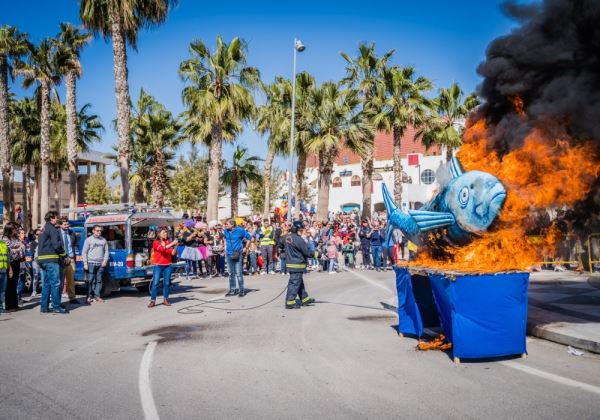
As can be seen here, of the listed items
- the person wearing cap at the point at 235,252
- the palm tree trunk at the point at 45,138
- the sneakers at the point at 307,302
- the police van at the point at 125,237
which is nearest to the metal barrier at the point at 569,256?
the sneakers at the point at 307,302

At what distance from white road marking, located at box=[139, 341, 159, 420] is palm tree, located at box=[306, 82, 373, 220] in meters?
17.9

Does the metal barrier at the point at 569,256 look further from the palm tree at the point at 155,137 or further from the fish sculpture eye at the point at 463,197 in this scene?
the palm tree at the point at 155,137

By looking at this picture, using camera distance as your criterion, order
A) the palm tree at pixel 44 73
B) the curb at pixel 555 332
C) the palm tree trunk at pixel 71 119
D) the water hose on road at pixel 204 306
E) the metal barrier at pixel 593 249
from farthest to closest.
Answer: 1. the palm tree at pixel 44 73
2. the palm tree trunk at pixel 71 119
3. the metal barrier at pixel 593 249
4. the water hose on road at pixel 204 306
5. the curb at pixel 555 332

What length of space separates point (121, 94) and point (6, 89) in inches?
330

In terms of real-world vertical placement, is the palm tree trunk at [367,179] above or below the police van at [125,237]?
above

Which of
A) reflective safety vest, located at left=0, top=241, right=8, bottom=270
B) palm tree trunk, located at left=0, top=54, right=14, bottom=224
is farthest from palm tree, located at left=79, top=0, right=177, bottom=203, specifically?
reflective safety vest, located at left=0, top=241, right=8, bottom=270

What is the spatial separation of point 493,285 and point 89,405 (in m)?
4.50

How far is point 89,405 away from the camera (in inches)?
178

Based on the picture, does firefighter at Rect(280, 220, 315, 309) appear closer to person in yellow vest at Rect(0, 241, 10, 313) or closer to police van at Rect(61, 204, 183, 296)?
police van at Rect(61, 204, 183, 296)

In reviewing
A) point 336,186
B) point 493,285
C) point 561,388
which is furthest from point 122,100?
point 336,186

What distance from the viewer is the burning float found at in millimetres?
5816

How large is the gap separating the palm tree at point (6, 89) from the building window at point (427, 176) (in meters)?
31.3

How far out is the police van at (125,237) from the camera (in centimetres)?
1145

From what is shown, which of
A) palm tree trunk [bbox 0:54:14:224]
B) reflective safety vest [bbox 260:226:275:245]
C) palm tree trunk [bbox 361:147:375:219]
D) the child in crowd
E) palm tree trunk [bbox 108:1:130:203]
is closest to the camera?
reflective safety vest [bbox 260:226:275:245]
